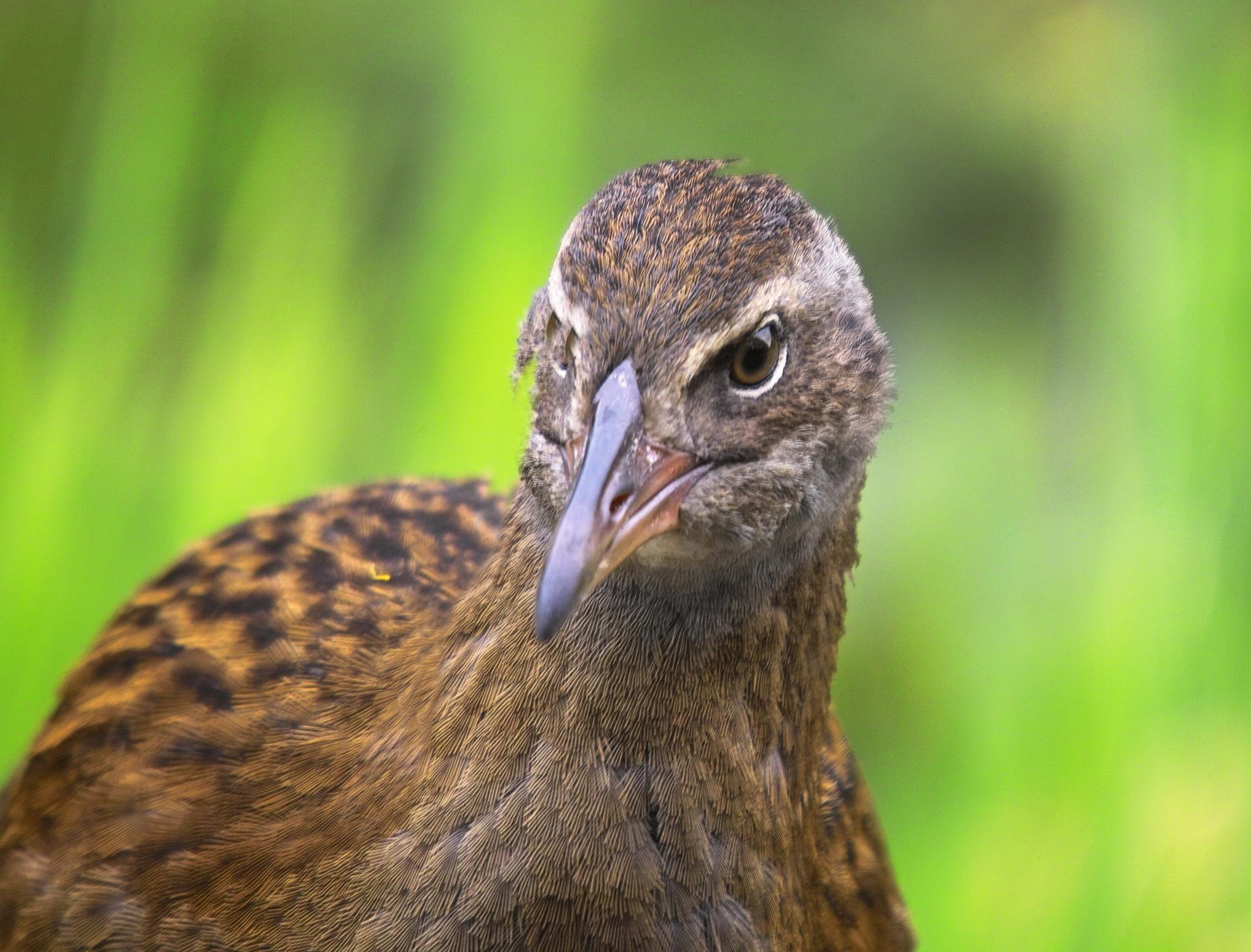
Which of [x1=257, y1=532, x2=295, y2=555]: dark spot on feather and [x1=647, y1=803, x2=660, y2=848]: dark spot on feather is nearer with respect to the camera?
[x1=647, y1=803, x2=660, y2=848]: dark spot on feather

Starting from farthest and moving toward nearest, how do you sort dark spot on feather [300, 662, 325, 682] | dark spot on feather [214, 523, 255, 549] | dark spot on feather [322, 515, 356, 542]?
dark spot on feather [214, 523, 255, 549] < dark spot on feather [322, 515, 356, 542] < dark spot on feather [300, 662, 325, 682]

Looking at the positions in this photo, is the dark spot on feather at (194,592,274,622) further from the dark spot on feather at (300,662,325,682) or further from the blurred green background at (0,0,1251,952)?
the blurred green background at (0,0,1251,952)

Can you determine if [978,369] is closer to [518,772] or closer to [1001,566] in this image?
[1001,566]

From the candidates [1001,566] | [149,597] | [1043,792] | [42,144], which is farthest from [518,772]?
[42,144]

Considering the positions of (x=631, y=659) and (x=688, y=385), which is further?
(x=631, y=659)

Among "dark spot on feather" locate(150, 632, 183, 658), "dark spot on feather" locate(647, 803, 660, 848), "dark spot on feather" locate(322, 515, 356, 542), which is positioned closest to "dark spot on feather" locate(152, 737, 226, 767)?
"dark spot on feather" locate(150, 632, 183, 658)

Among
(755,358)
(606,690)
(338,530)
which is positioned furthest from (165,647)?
(755,358)

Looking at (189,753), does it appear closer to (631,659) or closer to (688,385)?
(631,659)
